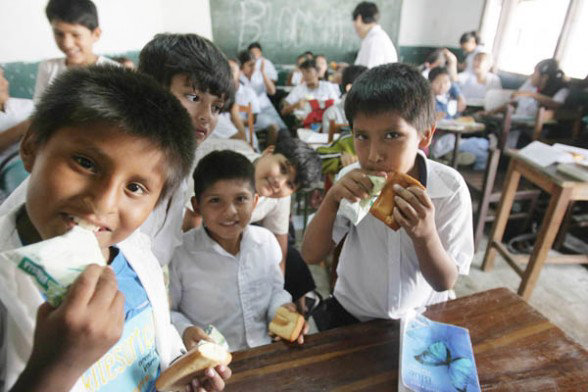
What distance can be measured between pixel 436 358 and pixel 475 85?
22.8ft

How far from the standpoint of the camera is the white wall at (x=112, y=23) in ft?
8.45

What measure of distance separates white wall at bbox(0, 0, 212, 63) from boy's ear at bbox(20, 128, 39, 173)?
254 cm

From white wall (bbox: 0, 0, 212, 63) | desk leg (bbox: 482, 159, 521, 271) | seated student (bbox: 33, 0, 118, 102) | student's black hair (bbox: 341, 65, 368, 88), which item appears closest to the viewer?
seated student (bbox: 33, 0, 118, 102)

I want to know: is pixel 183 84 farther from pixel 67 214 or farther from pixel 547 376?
pixel 547 376

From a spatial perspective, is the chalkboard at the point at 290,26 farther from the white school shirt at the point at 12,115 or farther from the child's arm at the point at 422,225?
the child's arm at the point at 422,225

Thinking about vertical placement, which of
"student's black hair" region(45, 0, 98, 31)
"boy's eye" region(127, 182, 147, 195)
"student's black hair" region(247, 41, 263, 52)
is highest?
"student's black hair" region(45, 0, 98, 31)

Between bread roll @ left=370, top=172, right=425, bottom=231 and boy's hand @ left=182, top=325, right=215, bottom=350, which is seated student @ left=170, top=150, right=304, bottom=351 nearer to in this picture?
boy's hand @ left=182, top=325, right=215, bottom=350

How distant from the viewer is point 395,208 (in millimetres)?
1025

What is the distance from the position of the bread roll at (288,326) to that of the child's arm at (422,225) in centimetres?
43

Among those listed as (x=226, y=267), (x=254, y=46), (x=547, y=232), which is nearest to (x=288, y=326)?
(x=226, y=267)

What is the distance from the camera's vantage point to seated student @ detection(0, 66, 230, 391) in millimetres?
459

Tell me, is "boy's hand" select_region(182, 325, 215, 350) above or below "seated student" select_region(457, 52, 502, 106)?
above

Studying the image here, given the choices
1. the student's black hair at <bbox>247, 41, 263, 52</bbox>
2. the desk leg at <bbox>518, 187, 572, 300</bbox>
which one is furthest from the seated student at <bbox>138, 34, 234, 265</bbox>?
the student's black hair at <bbox>247, 41, 263, 52</bbox>

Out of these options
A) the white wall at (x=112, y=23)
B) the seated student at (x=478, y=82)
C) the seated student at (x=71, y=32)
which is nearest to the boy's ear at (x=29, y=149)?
the seated student at (x=71, y=32)
